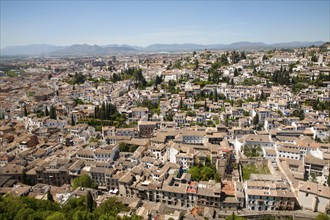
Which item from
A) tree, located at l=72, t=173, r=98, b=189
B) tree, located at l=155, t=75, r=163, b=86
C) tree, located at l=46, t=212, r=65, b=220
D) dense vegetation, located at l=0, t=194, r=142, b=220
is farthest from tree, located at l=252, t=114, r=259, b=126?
tree, located at l=155, t=75, r=163, b=86

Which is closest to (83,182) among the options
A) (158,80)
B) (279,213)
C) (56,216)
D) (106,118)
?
(56,216)

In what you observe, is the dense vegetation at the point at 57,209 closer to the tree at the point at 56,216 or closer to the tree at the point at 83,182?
the tree at the point at 56,216

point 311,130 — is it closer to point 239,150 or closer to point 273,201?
point 239,150

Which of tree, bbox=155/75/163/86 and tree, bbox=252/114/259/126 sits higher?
tree, bbox=155/75/163/86

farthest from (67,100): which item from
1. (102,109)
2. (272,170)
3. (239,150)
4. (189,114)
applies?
(272,170)

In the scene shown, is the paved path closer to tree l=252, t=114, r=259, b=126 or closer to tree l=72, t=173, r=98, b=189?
tree l=72, t=173, r=98, b=189

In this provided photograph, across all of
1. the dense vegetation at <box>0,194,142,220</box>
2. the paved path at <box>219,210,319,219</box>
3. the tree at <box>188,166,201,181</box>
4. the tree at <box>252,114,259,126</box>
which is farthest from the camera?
the tree at <box>252,114,259,126</box>

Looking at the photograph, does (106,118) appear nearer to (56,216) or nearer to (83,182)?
(83,182)

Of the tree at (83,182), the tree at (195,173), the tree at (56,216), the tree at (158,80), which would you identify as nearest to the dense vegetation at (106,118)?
the tree at (83,182)

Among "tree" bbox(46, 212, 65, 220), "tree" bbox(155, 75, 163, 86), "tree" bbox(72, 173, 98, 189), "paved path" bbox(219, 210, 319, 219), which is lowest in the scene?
"paved path" bbox(219, 210, 319, 219)
